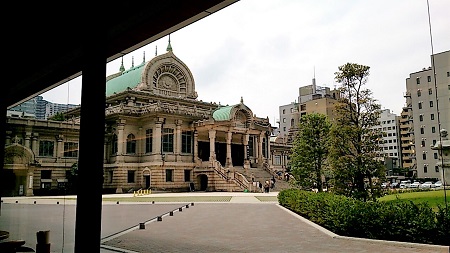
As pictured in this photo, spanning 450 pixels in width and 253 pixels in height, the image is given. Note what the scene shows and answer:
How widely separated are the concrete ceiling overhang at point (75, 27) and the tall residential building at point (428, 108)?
2216mm

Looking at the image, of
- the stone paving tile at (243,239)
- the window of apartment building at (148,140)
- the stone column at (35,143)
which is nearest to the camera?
the stone paving tile at (243,239)

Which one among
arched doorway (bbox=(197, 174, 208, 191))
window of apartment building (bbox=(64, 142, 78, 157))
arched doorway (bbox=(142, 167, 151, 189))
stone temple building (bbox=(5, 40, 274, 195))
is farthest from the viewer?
arched doorway (bbox=(197, 174, 208, 191))

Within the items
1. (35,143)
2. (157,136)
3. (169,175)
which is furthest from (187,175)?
(35,143)

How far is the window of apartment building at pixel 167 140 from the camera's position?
35281mm

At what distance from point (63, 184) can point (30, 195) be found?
4.04 ft

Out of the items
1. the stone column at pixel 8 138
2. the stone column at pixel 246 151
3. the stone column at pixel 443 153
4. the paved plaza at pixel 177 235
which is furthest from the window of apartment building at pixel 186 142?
the stone column at pixel 443 153

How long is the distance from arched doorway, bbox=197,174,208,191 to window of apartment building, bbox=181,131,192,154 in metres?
2.64

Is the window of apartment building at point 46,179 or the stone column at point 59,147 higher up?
the stone column at point 59,147

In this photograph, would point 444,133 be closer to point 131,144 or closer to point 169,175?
point 131,144

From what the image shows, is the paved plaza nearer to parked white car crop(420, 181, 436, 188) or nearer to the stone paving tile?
the stone paving tile

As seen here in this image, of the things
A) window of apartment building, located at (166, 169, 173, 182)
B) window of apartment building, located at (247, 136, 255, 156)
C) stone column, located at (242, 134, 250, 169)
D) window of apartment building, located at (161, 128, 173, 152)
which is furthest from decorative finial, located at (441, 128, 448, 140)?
window of apartment building, located at (247, 136, 255, 156)

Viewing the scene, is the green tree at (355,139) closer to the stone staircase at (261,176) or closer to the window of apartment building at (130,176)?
the window of apartment building at (130,176)

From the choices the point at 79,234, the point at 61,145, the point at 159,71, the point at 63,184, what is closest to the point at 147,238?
the point at 63,184

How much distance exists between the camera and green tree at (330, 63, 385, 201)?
→ 39.3 feet
